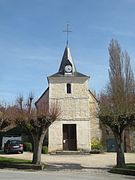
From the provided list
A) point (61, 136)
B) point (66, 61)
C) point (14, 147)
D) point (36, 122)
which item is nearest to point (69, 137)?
point (61, 136)

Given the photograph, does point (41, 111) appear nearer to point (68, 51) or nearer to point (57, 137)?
point (57, 137)

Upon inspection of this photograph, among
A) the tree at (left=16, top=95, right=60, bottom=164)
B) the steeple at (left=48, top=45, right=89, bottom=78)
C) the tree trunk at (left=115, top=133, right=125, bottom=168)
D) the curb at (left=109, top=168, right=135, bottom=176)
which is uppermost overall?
the steeple at (left=48, top=45, right=89, bottom=78)

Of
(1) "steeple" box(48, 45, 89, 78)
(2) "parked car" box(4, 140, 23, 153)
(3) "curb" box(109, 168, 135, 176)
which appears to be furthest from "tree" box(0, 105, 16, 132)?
(1) "steeple" box(48, 45, 89, 78)

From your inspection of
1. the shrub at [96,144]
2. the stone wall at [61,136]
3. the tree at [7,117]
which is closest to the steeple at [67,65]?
the stone wall at [61,136]

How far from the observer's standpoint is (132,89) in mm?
32688

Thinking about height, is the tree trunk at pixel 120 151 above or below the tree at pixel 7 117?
below

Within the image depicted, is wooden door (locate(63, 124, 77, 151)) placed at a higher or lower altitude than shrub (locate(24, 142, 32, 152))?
higher

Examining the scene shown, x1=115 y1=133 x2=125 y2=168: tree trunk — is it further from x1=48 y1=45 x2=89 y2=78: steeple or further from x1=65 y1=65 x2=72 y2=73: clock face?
x1=65 y1=65 x2=72 y2=73: clock face

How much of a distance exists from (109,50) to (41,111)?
1766 cm

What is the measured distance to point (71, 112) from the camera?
118ft

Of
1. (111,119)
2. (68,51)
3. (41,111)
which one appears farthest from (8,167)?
(68,51)

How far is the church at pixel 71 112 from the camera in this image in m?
35.1

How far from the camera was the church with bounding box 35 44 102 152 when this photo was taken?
35.1 metres

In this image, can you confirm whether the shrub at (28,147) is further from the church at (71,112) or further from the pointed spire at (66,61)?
the pointed spire at (66,61)
